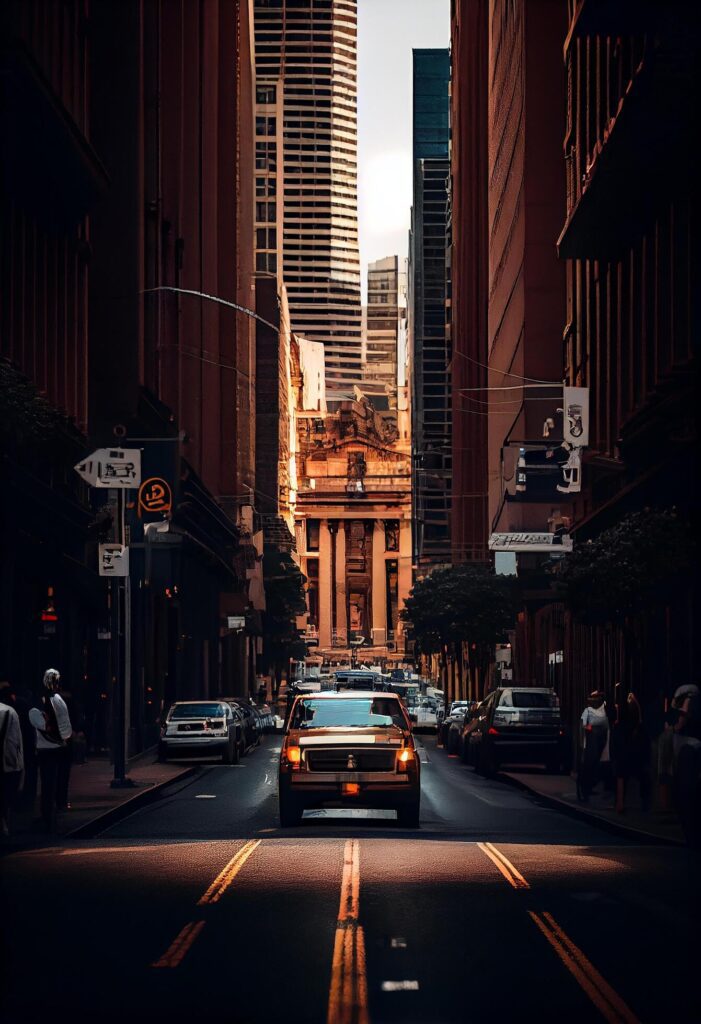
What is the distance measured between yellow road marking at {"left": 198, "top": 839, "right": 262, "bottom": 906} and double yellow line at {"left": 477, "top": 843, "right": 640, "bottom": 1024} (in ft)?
8.49

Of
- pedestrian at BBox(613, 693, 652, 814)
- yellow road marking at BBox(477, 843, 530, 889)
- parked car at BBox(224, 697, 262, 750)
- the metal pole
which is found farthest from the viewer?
parked car at BBox(224, 697, 262, 750)

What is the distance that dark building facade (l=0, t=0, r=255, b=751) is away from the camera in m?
32.2

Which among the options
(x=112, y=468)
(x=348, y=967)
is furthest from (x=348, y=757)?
(x=348, y=967)

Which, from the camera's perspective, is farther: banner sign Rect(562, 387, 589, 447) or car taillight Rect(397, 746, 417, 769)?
banner sign Rect(562, 387, 589, 447)

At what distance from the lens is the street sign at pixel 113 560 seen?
31375 mm

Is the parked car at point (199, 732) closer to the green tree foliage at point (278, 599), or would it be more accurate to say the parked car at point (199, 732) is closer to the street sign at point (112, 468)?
the street sign at point (112, 468)

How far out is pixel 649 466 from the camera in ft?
114

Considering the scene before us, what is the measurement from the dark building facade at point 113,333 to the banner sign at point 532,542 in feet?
28.7

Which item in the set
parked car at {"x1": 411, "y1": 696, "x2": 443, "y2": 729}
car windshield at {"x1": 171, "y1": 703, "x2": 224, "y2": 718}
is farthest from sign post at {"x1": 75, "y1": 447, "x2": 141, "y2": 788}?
parked car at {"x1": 411, "y1": 696, "x2": 443, "y2": 729}

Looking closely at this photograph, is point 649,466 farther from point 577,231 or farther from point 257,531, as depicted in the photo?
point 257,531

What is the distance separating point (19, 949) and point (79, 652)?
1205 inches

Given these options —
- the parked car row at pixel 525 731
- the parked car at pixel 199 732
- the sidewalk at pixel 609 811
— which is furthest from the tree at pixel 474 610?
the sidewalk at pixel 609 811

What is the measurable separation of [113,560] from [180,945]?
1963cm

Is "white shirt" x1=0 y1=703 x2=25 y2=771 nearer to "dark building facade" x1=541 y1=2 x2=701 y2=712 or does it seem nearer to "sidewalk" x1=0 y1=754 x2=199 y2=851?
"sidewalk" x1=0 y1=754 x2=199 y2=851
